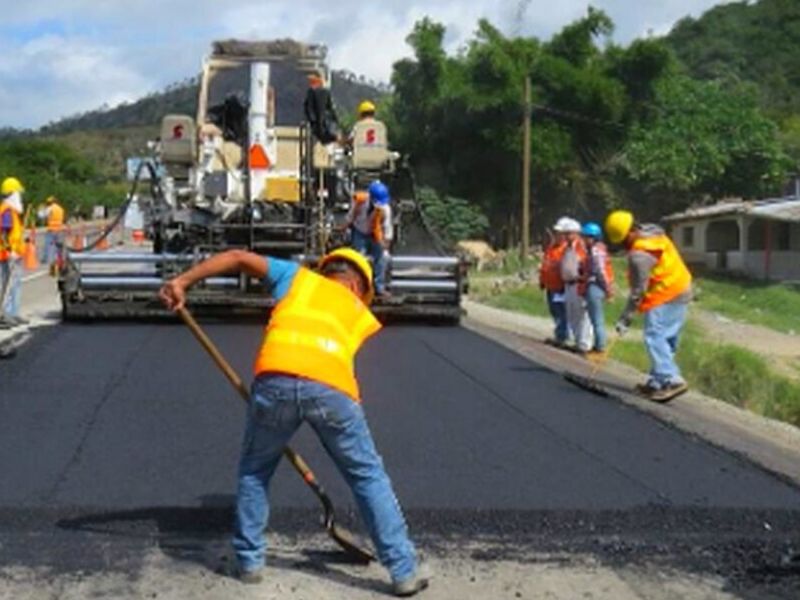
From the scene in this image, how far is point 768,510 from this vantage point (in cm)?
652

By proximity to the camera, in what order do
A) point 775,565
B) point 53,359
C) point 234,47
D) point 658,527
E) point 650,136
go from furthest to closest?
point 650,136 < point 234,47 < point 53,359 < point 658,527 < point 775,565

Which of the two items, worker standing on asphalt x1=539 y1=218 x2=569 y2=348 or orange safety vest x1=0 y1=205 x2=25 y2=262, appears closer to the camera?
orange safety vest x1=0 y1=205 x2=25 y2=262

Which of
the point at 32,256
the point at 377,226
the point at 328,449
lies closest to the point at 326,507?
the point at 328,449

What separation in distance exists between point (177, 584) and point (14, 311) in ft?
30.1

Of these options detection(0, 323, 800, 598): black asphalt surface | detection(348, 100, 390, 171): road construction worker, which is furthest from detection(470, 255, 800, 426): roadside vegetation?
detection(0, 323, 800, 598): black asphalt surface

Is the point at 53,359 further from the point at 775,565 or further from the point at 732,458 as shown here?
the point at 775,565

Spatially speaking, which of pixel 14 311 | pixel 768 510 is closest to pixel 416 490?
pixel 768 510

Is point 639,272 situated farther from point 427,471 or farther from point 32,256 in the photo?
point 32,256

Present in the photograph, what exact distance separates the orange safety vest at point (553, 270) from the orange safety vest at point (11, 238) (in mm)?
5383

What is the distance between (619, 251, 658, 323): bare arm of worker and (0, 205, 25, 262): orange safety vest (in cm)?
647

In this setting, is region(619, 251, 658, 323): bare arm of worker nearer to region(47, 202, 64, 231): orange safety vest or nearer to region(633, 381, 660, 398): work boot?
region(633, 381, 660, 398): work boot

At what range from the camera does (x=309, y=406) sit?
5199 millimetres

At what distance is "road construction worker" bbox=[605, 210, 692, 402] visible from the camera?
10.3 m

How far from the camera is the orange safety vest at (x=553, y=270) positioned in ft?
46.2
